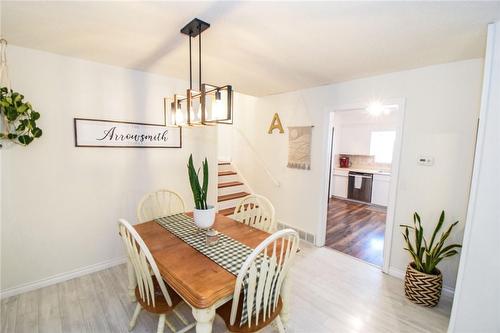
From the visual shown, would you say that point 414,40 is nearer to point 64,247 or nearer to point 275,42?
point 275,42

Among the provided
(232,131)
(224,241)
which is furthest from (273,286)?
(232,131)

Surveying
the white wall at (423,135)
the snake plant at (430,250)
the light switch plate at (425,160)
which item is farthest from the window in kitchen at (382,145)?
the snake plant at (430,250)

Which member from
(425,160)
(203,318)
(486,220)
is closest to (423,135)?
(425,160)

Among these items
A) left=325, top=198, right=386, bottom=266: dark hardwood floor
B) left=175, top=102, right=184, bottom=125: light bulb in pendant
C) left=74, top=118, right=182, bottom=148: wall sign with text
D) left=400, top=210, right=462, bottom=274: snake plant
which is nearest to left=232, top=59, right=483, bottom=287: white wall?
left=400, top=210, right=462, bottom=274: snake plant

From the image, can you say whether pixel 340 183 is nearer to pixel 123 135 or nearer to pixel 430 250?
pixel 430 250

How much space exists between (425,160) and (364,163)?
380cm

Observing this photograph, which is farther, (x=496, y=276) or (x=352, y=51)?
(x=352, y=51)

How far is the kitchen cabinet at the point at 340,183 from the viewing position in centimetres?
566

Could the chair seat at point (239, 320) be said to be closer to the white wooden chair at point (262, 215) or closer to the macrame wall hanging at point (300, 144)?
the white wooden chair at point (262, 215)

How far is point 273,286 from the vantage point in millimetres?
1266

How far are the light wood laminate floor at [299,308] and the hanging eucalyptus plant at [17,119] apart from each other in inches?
55.4

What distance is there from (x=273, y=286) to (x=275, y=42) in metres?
1.75

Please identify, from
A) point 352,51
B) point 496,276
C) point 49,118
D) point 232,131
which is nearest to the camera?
point 496,276

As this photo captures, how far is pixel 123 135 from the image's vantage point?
8.11 feet
